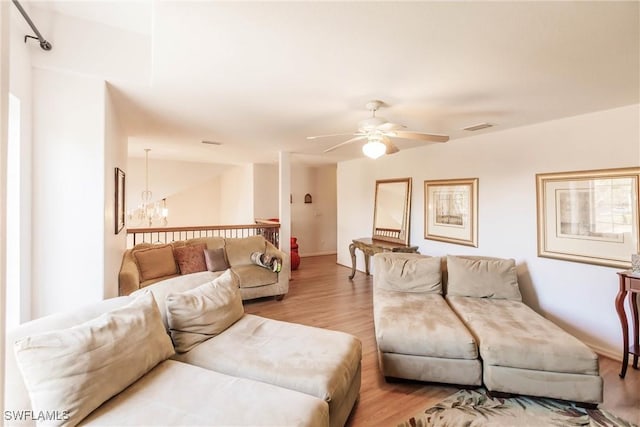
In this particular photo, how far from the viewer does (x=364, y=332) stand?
3.12 m

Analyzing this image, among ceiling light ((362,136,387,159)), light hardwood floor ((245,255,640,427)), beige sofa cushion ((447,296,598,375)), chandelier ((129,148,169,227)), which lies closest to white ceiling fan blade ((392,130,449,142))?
ceiling light ((362,136,387,159))

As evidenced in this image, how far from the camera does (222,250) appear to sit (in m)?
4.13

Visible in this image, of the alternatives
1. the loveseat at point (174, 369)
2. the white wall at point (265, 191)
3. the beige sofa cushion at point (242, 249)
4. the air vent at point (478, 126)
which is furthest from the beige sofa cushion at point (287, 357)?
the white wall at point (265, 191)

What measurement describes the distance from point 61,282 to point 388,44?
A: 2.70m

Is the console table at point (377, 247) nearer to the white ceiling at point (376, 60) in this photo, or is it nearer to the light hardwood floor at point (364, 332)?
the light hardwood floor at point (364, 332)

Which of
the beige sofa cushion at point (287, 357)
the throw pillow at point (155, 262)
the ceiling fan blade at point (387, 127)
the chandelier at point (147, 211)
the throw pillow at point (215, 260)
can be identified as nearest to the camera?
the beige sofa cushion at point (287, 357)

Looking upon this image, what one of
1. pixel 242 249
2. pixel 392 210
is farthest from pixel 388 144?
pixel 242 249

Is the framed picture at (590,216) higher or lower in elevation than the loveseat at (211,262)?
higher

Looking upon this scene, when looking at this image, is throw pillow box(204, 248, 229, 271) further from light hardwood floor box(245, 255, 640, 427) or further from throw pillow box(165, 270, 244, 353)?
throw pillow box(165, 270, 244, 353)

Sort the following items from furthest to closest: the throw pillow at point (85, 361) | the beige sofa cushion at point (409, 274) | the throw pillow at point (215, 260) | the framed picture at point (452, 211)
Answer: the throw pillow at point (215, 260) → the framed picture at point (452, 211) → the beige sofa cushion at point (409, 274) → the throw pillow at point (85, 361)

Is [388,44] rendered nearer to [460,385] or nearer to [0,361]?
[0,361]

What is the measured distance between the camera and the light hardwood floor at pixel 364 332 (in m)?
1.95

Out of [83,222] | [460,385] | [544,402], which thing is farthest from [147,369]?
[544,402]

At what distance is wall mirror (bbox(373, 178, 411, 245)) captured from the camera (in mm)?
4750
